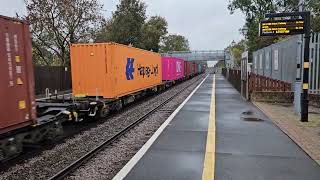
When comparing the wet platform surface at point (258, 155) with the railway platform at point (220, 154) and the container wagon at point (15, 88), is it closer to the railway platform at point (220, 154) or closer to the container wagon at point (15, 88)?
the railway platform at point (220, 154)

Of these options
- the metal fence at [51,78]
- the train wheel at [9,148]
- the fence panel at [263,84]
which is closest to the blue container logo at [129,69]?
the fence panel at [263,84]

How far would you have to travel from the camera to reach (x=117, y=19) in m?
43.4

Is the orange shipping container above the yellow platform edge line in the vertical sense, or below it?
above

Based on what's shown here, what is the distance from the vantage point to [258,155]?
800 cm

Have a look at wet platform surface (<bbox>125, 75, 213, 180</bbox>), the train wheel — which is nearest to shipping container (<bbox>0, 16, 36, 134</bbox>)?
the train wheel

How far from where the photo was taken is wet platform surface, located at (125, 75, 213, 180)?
668 cm

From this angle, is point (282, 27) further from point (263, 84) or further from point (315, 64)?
point (263, 84)

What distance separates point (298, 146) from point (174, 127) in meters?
3.93

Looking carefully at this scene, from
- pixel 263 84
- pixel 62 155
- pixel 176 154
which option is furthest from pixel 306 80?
pixel 62 155

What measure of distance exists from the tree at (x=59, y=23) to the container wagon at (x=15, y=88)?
2505 cm

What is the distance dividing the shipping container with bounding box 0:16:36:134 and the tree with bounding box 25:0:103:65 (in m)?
25.1

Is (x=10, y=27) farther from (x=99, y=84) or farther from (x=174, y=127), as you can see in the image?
(x=99, y=84)

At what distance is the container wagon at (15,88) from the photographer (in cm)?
691

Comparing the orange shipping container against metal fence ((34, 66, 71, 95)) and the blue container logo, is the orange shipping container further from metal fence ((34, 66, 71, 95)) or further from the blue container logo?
metal fence ((34, 66, 71, 95))
